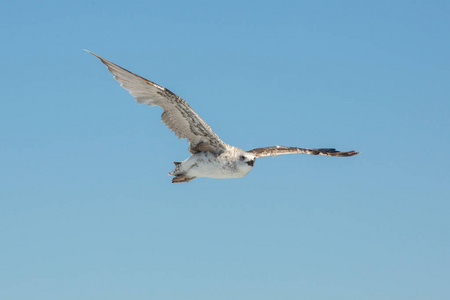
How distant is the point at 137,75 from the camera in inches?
873

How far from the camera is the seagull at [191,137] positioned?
22.7 metres

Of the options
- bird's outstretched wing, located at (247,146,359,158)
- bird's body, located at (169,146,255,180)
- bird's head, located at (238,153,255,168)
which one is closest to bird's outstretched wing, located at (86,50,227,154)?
bird's body, located at (169,146,255,180)

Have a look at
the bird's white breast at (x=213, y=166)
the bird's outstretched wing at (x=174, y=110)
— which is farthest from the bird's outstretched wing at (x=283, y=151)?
the bird's outstretched wing at (x=174, y=110)

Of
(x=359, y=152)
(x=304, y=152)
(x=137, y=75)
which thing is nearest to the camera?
(x=137, y=75)

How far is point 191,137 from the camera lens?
2473 centimetres

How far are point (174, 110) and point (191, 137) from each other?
65.9 inches

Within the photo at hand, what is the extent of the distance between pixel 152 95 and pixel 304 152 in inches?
334

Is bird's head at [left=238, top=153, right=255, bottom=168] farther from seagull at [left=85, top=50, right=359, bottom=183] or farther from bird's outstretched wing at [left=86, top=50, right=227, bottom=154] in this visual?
bird's outstretched wing at [left=86, top=50, right=227, bottom=154]

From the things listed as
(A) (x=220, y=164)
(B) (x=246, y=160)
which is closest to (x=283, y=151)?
(B) (x=246, y=160)

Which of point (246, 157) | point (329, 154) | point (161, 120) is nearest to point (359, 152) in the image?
Answer: point (329, 154)

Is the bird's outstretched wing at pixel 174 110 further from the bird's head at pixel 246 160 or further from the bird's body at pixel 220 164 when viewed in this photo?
the bird's head at pixel 246 160

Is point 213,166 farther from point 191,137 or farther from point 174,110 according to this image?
point 174,110

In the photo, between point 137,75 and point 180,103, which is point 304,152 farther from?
point 137,75

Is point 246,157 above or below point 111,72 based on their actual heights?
below
